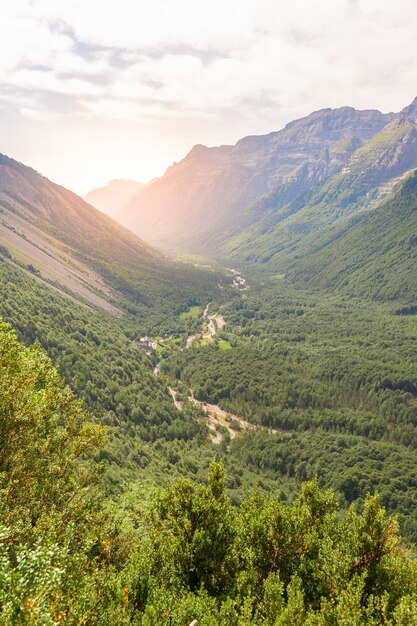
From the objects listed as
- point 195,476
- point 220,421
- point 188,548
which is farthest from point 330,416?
point 188,548

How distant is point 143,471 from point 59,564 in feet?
261

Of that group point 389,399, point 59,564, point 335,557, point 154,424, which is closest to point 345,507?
point 154,424

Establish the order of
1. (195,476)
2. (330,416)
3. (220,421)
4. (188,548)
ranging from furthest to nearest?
(220,421) → (330,416) → (195,476) → (188,548)

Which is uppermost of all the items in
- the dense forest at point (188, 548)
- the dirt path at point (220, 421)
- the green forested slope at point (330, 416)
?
the dense forest at point (188, 548)

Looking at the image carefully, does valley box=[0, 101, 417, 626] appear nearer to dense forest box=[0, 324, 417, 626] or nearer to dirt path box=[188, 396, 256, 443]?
dense forest box=[0, 324, 417, 626]

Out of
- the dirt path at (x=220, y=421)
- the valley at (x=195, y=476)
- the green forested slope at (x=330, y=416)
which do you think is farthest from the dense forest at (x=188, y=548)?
the dirt path at (x=220, y=421)

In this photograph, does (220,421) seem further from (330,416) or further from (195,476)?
(195,476)

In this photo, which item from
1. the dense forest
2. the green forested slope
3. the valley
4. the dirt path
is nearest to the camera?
the dense forest

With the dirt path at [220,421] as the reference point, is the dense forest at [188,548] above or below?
above

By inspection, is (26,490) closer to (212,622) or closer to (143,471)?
(212,622)

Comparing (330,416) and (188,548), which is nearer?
(188,548)

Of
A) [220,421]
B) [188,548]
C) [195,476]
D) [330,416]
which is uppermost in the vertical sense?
[188,548]

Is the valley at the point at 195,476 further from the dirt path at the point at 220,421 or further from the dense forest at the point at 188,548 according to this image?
the dirt path at the point at 220,421

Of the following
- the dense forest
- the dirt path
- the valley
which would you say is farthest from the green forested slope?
the dense forest
